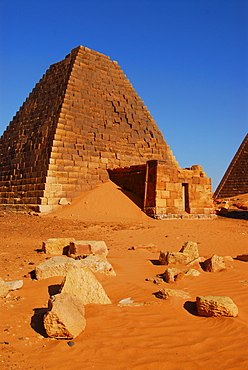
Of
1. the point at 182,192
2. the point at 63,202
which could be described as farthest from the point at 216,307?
the point at 63,202

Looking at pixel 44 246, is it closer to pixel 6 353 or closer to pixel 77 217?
pixel 6 353

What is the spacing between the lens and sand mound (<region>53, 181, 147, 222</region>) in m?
13.2

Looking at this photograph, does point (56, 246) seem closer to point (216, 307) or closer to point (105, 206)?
point (216, 307)

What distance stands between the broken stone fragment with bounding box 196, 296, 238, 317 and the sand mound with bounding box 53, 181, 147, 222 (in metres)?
9.32

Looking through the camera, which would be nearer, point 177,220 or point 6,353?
point 6,353

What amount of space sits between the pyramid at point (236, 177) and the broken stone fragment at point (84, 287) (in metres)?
31.0

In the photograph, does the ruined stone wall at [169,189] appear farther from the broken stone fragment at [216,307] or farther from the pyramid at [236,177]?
the pyramid at [236,177]

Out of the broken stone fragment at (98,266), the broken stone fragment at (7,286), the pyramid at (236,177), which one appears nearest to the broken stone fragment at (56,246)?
the broken stone fragment at (98,266)

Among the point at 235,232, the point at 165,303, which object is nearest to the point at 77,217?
the point at 235,232

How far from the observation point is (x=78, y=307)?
3.22 m

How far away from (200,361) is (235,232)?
911 cm

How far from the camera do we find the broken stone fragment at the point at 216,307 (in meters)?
3.31

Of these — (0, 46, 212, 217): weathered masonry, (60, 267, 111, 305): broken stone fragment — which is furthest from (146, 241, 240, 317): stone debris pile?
(0, 46, 212, 217): weathered masonry

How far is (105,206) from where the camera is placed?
14203 mm
